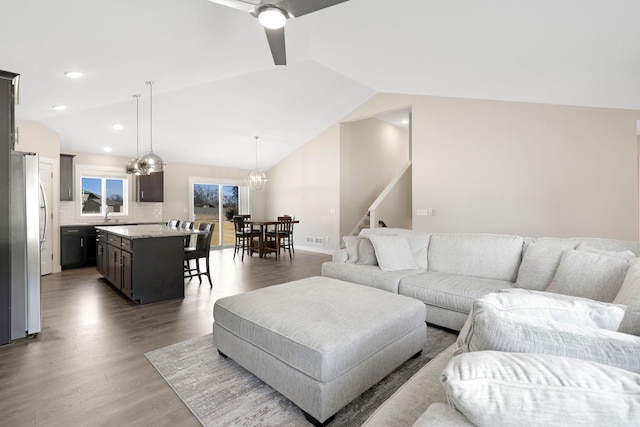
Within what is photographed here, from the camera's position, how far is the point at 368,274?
3342mm

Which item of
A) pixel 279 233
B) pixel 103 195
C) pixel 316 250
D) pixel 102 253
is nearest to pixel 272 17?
pixel 102 253

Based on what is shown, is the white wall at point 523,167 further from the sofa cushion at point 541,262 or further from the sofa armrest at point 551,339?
the sofa armrest at point 551,339

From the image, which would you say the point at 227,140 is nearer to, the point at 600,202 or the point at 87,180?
the point at 87,180

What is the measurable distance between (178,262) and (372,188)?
234 inches

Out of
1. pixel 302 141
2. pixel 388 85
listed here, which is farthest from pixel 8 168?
pixel 302 141

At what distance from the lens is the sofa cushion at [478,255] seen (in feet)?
10.0

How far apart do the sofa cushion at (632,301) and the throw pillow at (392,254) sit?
191 centimetres

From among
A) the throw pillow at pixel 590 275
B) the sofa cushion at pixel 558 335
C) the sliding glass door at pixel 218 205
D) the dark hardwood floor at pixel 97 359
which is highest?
the sliding glass door at pixel 218 205

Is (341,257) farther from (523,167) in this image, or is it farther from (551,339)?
(523,167)

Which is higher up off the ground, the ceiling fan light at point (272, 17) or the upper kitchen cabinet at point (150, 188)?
the ceiling fan light at point (272, 17)

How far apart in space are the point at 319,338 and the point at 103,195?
747cm

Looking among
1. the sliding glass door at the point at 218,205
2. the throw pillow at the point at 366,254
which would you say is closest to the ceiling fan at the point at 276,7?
the throw pillow at the point at 366,254

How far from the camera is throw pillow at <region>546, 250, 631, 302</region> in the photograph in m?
2.04

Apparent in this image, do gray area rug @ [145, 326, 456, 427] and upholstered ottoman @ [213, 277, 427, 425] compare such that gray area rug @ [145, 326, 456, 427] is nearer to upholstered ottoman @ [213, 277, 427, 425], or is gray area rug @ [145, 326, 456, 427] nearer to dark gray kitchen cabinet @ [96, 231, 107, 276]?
upholstered ottoman @ [213, 277, 427, 425]
